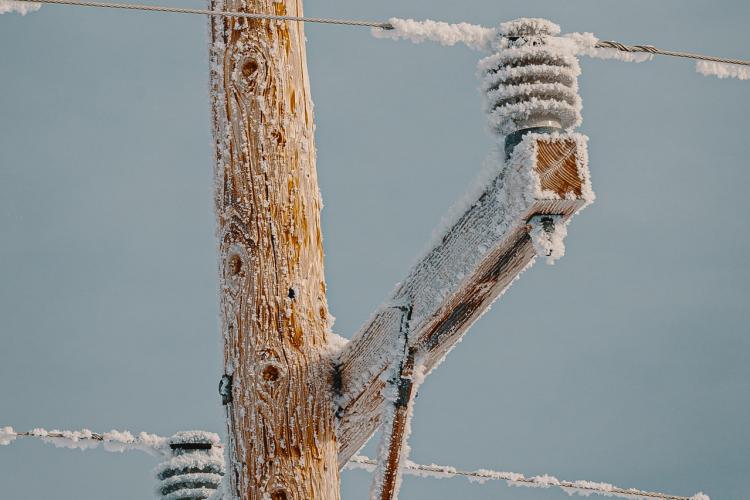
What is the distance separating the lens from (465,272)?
10.3ft

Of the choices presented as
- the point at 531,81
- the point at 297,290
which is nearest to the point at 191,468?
the point at 297,290

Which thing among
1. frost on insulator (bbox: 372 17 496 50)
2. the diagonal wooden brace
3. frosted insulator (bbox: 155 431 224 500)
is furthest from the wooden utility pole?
→ frosted insulator (bbox: 155 431 224 500)

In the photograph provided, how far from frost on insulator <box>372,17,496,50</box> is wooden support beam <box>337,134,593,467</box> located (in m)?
0.43

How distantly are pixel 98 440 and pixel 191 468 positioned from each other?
44 cm

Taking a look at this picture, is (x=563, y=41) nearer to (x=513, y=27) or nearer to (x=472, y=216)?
(x=513, y=27)

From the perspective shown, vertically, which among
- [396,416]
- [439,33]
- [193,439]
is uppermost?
[439,33]

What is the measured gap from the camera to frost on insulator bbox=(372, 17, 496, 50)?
3211mm

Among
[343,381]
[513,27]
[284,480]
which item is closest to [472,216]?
[513,27]

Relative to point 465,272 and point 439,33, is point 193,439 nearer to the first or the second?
point 465,272

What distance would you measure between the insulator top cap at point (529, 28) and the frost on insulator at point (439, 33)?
7 centimetres

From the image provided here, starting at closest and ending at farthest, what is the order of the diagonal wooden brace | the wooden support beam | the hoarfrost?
the wooden support beam → the hoarfrost → the diagonal wooden brace

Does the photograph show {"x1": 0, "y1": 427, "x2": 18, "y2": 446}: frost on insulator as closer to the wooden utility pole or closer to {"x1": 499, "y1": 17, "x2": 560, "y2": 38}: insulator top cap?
the wooden utility pole

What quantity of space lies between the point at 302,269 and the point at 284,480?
2.17 ft

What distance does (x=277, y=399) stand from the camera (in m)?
3.54
